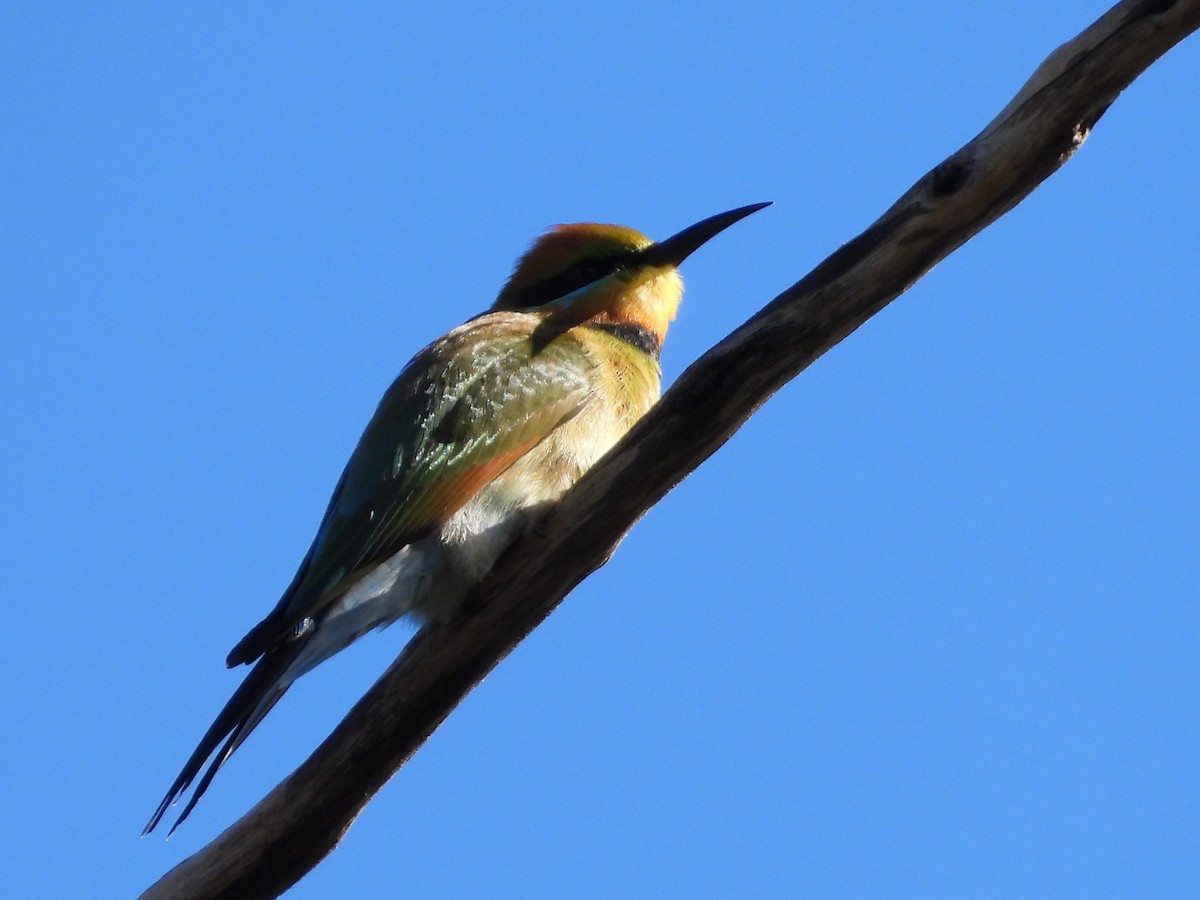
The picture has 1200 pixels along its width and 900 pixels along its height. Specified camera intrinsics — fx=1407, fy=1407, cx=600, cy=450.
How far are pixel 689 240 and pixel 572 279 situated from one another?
Answer: 0.33 meters

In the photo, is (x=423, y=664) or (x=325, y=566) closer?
(x=423, y=664)

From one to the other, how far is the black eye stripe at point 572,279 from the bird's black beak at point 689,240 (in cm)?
6

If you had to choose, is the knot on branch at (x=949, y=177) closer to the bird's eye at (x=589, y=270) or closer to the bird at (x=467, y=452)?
the bird at (x=467, y=452)

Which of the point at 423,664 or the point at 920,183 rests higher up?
the point at 920,183

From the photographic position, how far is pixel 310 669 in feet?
8.92

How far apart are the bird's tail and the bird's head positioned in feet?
4.25

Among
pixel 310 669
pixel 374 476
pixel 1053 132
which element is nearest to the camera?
pixel 1053 132

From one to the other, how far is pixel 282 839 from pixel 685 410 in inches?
39.6

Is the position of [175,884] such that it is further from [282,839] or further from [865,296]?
[865,296]

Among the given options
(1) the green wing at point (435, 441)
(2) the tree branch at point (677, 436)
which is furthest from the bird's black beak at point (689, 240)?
(2) the tree branch at point (677, 436)

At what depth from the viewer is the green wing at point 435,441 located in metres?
2.74

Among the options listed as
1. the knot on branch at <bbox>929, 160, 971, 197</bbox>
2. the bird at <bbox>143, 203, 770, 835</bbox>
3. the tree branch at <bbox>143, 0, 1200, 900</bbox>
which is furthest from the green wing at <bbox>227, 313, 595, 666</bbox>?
the knot on branch at <bbox>929, 160, 971, 197</bbox>

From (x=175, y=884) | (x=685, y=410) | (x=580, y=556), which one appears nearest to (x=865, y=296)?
(x=685, y=410)

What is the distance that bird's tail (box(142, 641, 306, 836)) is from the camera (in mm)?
2432
